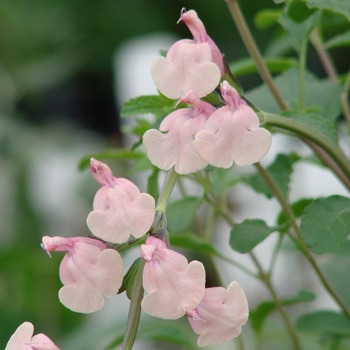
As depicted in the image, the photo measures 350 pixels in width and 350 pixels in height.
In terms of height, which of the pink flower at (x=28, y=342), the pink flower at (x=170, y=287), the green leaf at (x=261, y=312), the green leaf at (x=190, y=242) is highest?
the pink flower at (x=170, y=287)

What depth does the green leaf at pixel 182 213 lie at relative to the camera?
492mm

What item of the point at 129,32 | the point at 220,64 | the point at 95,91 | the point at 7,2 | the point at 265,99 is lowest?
the point at 95,91

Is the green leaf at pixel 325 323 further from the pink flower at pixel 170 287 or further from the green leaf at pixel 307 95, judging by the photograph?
the pink flower at pixel 170 287

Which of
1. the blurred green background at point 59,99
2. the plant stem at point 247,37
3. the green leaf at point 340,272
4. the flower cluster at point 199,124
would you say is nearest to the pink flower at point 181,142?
the flower cluster at point 199,124

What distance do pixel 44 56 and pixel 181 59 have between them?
1974mm

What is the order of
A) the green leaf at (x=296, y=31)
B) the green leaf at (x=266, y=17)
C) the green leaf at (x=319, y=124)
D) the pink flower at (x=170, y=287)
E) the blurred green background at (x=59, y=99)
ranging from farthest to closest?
the blurred green background at (x=59, y=99)
the green leaf at (x=266, y=17)
the green leaf at (x=296, y=31)
the green leaf at (x=319, y=124)
the pink flower at (x=170, y=287)

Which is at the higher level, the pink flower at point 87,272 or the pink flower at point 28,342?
the pink flower at point 87,272

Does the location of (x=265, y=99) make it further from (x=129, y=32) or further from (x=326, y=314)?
(x=129, y=32)

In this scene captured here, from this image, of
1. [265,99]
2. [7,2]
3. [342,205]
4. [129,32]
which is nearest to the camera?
[342,205]

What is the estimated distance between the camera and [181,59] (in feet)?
1.13

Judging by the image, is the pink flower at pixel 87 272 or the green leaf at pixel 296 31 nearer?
the pink flower at pixel 87 272

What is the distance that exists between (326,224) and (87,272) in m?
0.12

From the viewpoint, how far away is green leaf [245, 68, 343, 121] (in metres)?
0.52

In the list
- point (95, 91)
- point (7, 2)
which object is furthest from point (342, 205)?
point (95, 91)
